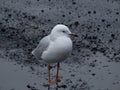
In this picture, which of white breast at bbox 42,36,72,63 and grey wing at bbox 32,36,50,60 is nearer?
white breast at bbox 42,36,72,63

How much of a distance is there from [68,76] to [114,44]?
8.06 feet

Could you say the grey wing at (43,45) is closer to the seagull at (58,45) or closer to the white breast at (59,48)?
the seagull at (58,45)

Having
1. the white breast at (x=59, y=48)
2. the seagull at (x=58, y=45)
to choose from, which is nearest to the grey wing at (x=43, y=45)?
the seagull at (x=58, y=45)

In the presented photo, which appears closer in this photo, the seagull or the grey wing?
the seagull

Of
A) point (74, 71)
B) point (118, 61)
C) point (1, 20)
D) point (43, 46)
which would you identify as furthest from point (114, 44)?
point (1, 20)

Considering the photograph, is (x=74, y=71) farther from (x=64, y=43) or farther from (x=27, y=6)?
(x=27, y=6)

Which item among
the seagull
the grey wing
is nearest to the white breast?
the seagull

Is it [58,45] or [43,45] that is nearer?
[58,45]

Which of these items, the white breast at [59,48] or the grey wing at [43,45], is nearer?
the white breast at [59,48]

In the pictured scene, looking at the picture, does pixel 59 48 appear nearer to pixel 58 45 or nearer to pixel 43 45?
pixel 58 45

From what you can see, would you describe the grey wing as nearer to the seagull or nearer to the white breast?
the seagull

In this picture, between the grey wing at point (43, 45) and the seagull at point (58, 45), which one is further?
the grey wing at point (43, 45)

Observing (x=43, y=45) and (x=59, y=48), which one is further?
(x=43, y=45)

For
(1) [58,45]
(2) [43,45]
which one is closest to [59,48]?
(1) [58,45]
